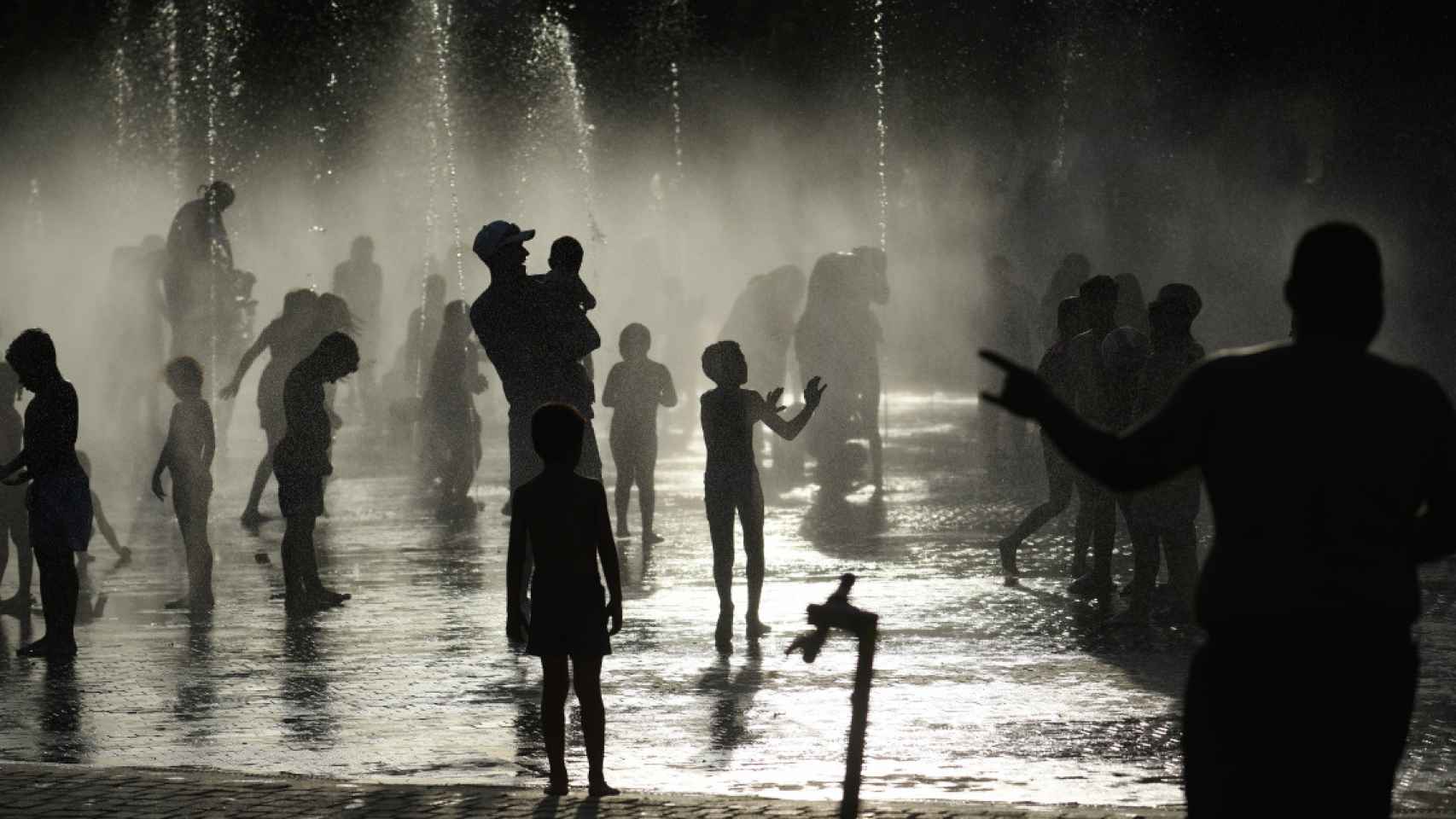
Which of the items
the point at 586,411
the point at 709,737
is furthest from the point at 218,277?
the point at 709,737

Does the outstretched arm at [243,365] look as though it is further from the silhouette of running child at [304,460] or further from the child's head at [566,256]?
the child's head at [566,256]

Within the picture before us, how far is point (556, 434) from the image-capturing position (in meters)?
8.02

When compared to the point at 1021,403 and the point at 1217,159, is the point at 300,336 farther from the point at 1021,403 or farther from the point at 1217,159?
the point at 1217,159

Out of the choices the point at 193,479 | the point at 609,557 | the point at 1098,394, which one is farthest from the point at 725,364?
the point at 193,479

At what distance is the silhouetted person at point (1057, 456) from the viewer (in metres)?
13.1

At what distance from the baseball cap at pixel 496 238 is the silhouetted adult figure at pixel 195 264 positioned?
451 inches

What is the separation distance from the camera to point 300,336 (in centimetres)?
1934

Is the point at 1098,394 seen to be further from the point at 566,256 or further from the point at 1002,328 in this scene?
the point at 1002,328

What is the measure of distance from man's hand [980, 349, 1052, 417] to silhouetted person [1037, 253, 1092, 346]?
49.4ft

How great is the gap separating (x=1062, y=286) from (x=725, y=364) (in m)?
9.96

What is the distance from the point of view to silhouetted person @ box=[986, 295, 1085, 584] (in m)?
13.1

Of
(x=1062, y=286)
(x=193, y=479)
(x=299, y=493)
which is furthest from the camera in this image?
(x=1062, y=286)

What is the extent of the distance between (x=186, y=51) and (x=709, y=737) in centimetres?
4235

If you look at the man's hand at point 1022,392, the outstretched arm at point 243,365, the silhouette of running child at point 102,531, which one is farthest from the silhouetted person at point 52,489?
the man's hand at point 1022,392
